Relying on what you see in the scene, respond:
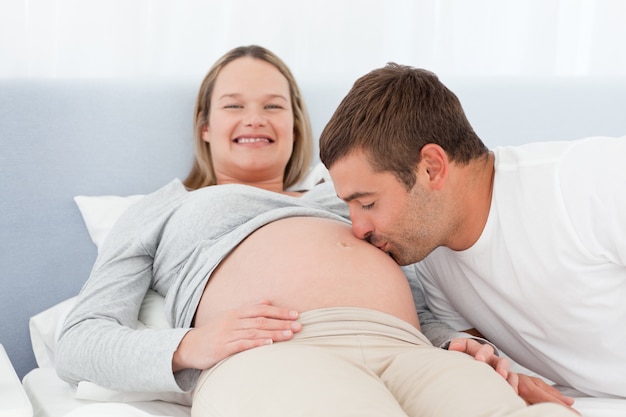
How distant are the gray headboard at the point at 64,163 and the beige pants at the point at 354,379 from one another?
752mm

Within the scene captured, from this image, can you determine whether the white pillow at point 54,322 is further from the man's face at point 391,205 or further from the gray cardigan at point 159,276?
the man's face at point 391,205

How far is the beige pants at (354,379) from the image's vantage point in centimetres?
115

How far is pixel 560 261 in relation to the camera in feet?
4.75

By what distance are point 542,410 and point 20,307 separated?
1.32 meters

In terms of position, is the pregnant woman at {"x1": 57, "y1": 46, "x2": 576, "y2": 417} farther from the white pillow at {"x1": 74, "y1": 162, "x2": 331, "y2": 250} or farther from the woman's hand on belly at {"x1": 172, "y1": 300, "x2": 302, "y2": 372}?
the white pillow at {"x1": 74, "y1": 162, "x2": 331, "y2": 250}

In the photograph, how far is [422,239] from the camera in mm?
1561

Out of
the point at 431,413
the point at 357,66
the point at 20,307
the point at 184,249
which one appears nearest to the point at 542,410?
the point at 431,413

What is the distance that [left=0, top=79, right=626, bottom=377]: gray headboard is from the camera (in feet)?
6.36

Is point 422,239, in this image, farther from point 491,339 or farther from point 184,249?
point 184,249

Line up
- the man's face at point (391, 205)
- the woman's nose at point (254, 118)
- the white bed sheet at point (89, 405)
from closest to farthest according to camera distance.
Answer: the white bed sheet at point (89, 405) < the man's face at point (391, 205) < the woman's nose at point (254, 118)

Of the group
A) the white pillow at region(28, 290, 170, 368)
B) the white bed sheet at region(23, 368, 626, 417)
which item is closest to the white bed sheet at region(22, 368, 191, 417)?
the white bed sheet at region(23, 368, 626, 417)

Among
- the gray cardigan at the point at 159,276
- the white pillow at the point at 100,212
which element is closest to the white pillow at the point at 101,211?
the white pillow at the point at 100,212

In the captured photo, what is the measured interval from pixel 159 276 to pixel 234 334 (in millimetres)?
437

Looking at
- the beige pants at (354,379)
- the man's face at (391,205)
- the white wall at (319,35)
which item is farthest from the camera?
the white wall at (319,35)
